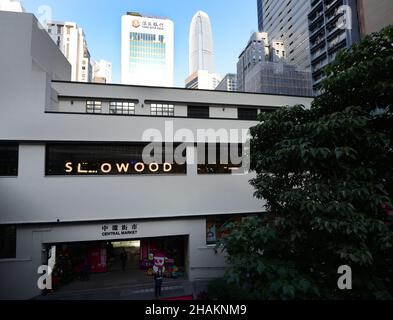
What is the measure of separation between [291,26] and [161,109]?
9381cm

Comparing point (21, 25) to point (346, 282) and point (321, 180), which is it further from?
point (346, 282)

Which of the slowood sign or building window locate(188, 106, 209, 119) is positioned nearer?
the slowood sign

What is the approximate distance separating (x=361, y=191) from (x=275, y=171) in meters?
2.29

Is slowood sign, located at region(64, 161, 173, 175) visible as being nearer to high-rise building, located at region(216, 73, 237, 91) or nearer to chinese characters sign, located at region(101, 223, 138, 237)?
chinese characters sign, located at region(101, 223, 138, 237)

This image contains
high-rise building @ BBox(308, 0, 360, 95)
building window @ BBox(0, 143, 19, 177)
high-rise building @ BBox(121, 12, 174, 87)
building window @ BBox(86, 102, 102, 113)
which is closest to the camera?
building window @ BBox(0, 143, 19, 177)

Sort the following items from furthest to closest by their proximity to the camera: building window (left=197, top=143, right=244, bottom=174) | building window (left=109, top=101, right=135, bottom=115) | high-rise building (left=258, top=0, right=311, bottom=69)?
high-rise building (left=258, top=0, right=311, bottom=69) < building window (left=109, top=101, right=135, bottom=115) < building window (left=197, top=143, right=244, bottom=174)

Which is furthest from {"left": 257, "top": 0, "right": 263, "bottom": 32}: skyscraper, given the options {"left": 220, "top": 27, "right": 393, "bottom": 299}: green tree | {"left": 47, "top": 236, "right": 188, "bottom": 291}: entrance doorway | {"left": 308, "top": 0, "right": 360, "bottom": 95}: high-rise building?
{"left": 220, "top": 27, "right": 393, "bottom": 299}: green tree

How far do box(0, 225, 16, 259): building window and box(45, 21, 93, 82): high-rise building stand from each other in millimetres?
99023

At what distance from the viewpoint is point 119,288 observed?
14.7 metres

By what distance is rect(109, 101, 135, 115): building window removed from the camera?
2077 centimetres

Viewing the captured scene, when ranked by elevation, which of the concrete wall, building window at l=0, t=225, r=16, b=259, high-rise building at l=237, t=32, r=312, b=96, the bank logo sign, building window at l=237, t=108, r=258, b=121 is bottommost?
building window at l=0, t=225, r=16, b=259

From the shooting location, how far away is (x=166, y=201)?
15.5m

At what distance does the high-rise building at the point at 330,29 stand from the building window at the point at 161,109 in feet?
148

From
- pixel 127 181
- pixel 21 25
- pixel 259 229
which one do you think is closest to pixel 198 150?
pixel 127 181
